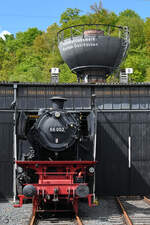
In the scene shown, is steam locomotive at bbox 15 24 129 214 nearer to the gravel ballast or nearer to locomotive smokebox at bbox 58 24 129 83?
the gravel ballast

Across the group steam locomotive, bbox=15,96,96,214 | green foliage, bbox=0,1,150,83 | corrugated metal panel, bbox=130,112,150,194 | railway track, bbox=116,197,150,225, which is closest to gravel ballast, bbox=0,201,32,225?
steam locomotive, bbox=15,96,96,214

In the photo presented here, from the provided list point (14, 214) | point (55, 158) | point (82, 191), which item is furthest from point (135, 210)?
point (14, 214)

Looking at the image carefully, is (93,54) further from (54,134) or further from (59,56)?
(59,56)

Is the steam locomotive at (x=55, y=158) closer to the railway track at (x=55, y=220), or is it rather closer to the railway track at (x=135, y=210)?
the railway track at (x=55, y=220)

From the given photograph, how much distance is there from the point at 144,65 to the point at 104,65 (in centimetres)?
2869

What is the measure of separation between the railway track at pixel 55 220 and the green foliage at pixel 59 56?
1157 inches

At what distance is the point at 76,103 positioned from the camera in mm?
13469

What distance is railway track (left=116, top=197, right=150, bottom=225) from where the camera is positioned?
9.34 metres

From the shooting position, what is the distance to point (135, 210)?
10.9m

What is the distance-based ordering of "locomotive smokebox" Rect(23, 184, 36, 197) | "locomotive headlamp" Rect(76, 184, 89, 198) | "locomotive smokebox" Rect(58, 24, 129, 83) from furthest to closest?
1. "locomotive smokebox" Rect(58, 24, 129, 83)
2. "locomotive headlamp" Rect(76, 184, 89, 198)
3. "locomotive smokebox" Rect(23, 184, 36, 197)

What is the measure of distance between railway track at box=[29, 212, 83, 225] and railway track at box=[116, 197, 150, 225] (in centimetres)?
144

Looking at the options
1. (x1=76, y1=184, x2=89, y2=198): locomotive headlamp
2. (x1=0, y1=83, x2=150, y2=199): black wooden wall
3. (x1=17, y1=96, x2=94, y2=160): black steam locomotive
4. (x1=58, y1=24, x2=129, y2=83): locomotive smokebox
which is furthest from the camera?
(x1=58, y1=24, x2=129, y2=83): locomotive smokebox

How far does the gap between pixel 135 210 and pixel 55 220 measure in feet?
9.89

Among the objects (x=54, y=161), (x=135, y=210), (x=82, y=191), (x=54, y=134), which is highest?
(x=54, y=134)
